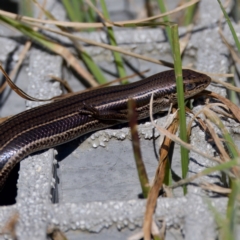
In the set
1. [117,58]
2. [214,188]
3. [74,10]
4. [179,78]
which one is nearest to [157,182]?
[214,188]

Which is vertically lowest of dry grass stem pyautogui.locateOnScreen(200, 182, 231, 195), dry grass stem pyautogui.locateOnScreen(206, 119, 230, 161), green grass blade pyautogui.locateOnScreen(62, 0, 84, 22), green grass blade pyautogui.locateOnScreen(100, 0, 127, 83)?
dry grass stem pyautogui.locateOnScreen(200, 182, 231, 195)

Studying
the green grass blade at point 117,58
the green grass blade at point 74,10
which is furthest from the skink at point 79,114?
the green grass blade at point 74,10

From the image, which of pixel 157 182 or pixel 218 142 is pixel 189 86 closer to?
pixel 218 142

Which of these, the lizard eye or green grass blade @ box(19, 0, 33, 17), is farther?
green grass blade @ box(19, 0, 33, 17)

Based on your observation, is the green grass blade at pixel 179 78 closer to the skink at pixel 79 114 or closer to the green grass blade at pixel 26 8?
the skink at pixel 79 114

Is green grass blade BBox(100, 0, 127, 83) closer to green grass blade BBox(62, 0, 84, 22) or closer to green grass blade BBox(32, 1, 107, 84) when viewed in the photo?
green grass blade BBox(32, 1, 107, 84)

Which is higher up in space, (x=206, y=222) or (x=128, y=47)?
(x=128, y=47)

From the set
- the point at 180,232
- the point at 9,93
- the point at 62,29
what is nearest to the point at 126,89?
the point at 62,29

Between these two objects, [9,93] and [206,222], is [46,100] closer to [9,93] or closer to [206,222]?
[9,93]

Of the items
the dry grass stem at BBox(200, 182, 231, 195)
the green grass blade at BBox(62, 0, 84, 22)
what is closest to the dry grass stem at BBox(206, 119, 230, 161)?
the dry grass stem at BBox(200, 182, 231, 195)
